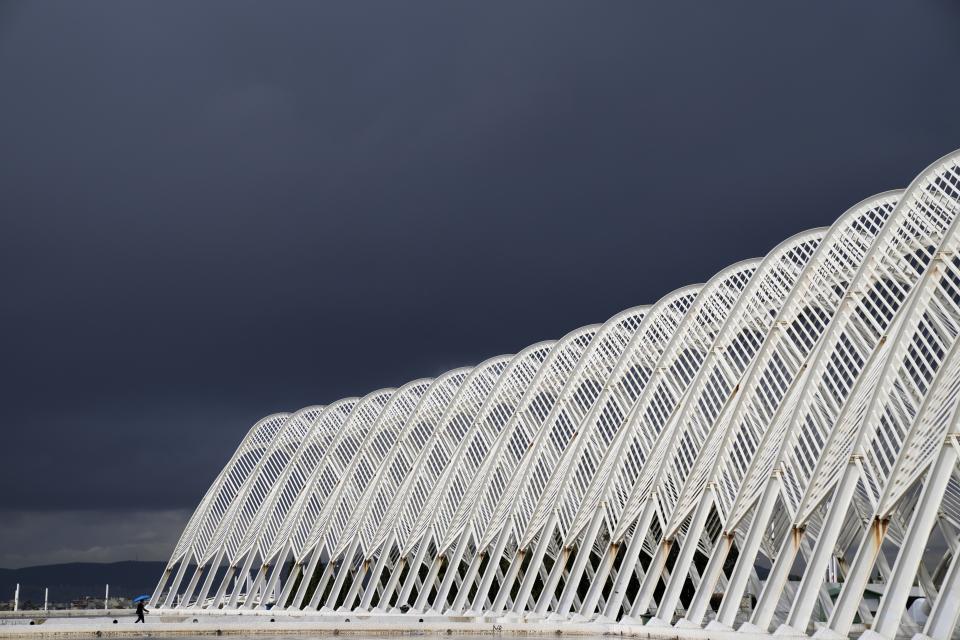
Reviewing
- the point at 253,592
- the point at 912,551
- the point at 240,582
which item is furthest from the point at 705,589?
the point at 240,582

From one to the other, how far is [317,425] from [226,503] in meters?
10.8

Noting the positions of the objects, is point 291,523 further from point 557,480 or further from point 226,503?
point 557,480

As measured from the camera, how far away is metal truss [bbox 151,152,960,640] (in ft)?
78.3

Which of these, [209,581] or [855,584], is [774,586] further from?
[209,581]

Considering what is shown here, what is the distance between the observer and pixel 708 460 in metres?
34.4

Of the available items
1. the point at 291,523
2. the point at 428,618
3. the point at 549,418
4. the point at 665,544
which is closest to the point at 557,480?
the point at 549,418

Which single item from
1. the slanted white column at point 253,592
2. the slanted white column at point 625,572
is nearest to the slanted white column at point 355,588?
the slanted white column at point 253,592

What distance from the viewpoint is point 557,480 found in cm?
4225

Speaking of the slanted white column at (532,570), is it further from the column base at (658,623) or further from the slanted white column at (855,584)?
the slanted white column at (855,584)

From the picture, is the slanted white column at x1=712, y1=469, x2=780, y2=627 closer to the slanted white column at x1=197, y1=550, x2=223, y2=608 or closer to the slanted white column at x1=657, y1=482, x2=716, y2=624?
the slanted white column at x1=657, y1=482, x2=716, y2=624

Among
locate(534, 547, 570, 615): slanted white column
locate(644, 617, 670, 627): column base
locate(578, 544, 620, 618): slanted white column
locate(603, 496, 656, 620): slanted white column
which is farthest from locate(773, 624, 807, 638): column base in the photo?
locate(534, 547, 570, 615): slanted white column

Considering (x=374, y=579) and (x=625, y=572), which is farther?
(x=374, y=579)

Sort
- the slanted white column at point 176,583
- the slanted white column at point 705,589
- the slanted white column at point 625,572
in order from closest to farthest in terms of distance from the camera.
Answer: the slanted white column at point 705,589, the slanted white column at point 625,572, the slanted white column at point 176,583

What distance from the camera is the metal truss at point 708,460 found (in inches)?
940
